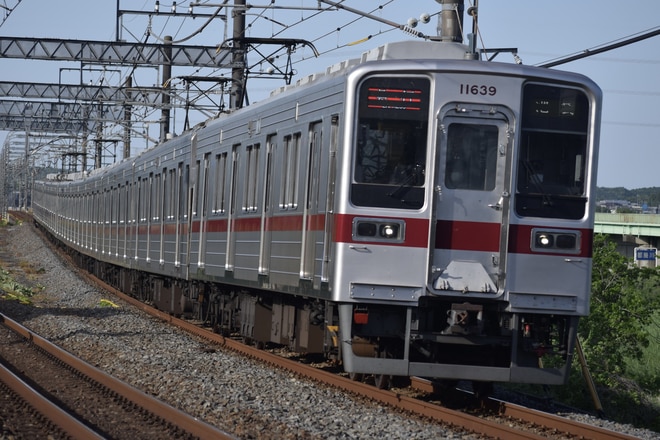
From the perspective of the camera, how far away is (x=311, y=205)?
35.0ft

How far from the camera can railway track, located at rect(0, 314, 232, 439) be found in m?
8.54

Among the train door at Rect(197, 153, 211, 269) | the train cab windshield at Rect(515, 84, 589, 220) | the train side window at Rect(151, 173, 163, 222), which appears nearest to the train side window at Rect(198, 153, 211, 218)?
the train door at Rect(197, 153, 211, 269)

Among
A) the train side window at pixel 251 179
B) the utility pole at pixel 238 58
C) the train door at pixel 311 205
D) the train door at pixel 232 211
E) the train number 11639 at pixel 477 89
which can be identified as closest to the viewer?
the train number 11639 at pixel 477 89

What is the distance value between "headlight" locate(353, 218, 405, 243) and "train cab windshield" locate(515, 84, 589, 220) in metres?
1.06

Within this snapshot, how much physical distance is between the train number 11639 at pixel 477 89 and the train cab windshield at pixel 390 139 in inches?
12.5

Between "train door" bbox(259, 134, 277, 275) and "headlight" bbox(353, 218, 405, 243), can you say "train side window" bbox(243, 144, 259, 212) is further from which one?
"headlight" bbox(353, 218, 405, 243)

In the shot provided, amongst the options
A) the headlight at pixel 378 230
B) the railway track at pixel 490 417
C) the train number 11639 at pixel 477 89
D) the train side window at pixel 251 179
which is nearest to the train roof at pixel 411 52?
the train number 11639 at pixel 477 89

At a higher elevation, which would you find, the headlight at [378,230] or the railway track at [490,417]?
the headlight at [378,230]

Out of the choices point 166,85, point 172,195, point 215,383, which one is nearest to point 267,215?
point 215,383

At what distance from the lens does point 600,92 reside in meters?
9.59

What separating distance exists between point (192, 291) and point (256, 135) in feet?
19.0

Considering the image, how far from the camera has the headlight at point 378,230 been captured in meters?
9.29

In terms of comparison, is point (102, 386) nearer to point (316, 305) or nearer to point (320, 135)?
point (316, 305)

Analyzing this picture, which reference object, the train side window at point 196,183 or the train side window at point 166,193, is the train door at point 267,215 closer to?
the train side window at point 196,183
